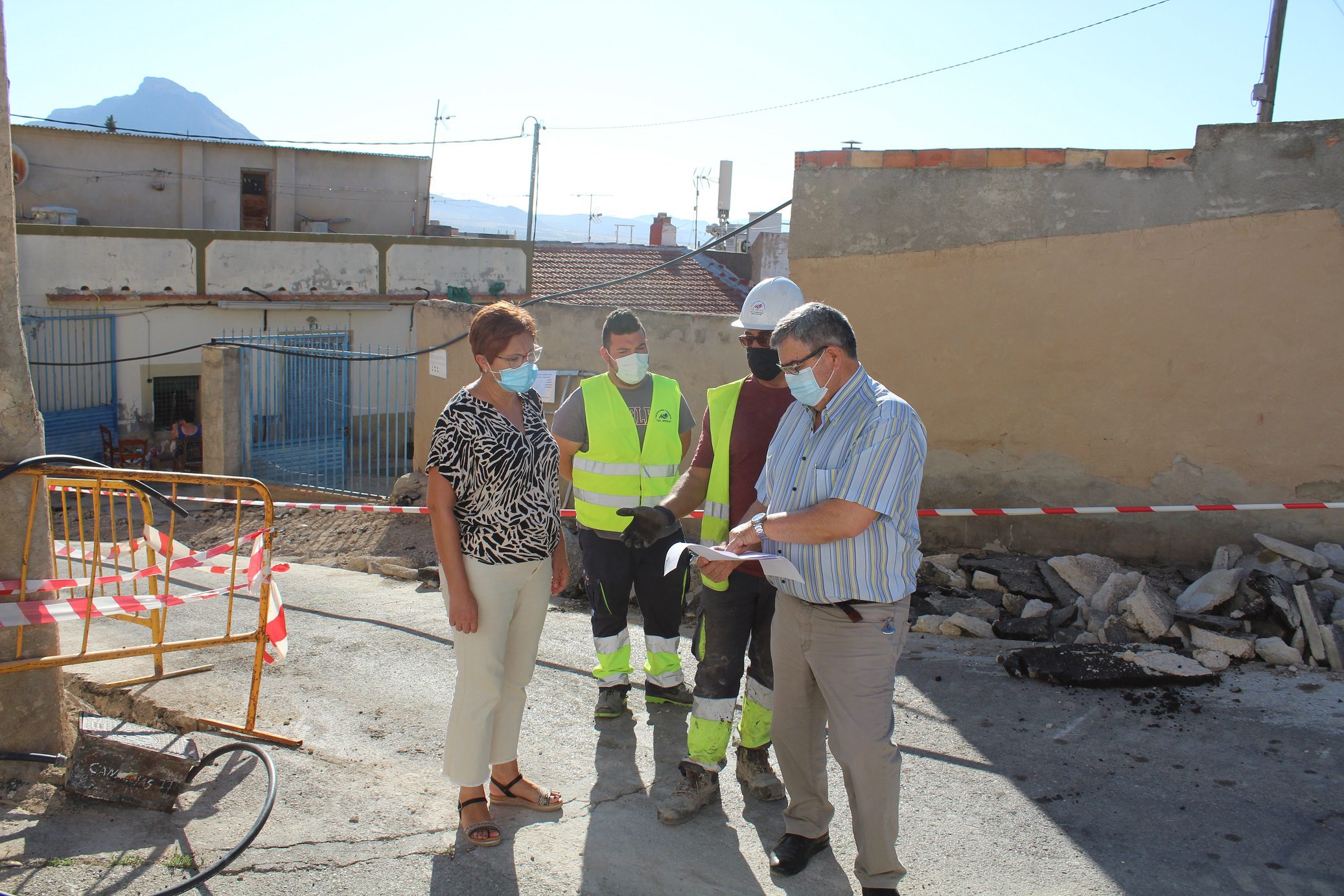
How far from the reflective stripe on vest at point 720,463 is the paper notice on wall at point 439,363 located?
740 centimetres

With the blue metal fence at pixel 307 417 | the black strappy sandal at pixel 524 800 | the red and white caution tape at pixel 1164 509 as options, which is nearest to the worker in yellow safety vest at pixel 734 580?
the black strappy sandal at pixel 524 800

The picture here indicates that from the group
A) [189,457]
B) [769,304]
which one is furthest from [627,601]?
[189,457]

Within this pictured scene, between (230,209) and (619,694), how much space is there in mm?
26676

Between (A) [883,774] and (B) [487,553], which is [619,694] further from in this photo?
(A) [883,774]

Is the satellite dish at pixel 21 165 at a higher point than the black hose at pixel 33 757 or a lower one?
higher

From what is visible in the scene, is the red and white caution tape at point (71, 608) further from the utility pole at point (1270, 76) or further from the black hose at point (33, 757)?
the utility pole at point (1270, 76)

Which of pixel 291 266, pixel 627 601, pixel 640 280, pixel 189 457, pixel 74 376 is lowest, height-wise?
pixel 189 457

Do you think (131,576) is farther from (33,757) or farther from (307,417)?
(307,417)

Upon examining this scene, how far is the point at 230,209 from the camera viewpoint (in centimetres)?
2723

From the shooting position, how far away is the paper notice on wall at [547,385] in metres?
→ 8.68

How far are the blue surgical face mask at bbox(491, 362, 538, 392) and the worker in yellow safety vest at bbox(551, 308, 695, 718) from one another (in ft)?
3.30

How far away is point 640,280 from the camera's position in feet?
75.8

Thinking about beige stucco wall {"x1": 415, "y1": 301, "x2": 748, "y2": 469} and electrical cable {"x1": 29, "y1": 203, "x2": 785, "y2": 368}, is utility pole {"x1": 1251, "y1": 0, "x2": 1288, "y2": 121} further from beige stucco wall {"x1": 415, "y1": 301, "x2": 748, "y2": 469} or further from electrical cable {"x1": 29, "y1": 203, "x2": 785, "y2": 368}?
beige stucco wall {"x1": 415, "y1": 301, "x2": 748, "y2": 469}

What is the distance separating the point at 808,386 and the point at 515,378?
1009 mm
